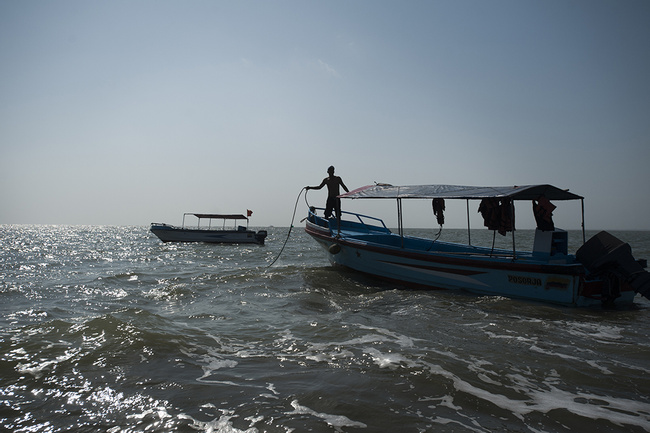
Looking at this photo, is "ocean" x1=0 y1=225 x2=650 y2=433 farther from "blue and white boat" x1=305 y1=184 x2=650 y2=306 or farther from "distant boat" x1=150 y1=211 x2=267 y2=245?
"distant boat" x1=150 y1=211 x2=267 y2=245

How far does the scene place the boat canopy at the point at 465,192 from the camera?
888 centimetres

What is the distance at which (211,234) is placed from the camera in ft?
110

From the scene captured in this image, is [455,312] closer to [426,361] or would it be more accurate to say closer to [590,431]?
[426,361]

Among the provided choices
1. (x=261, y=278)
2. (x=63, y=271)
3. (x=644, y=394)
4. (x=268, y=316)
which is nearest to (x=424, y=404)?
(x=644, y=394)

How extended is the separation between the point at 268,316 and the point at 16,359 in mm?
3737

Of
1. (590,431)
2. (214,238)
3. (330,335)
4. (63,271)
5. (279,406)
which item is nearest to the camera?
(590,431)

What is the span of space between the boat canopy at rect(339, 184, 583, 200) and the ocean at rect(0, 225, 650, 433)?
2393mm

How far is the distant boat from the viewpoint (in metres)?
33.6

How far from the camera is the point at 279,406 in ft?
11.9

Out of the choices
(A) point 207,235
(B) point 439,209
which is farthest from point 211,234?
(B) point 439,209

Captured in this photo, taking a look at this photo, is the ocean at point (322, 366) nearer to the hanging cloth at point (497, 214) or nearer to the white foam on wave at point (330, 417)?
the white foam on wave at point (330, 417)

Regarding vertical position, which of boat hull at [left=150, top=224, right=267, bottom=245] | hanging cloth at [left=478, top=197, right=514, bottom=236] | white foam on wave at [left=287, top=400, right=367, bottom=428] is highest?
hanging cloth at [left=478, top=197, right=514, bottom=236]

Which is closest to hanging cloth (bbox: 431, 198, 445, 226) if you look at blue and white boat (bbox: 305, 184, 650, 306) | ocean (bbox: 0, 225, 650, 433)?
blue and white boat (bbox: 305, 184, 650, 306)

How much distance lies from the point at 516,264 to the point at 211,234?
28636mm
